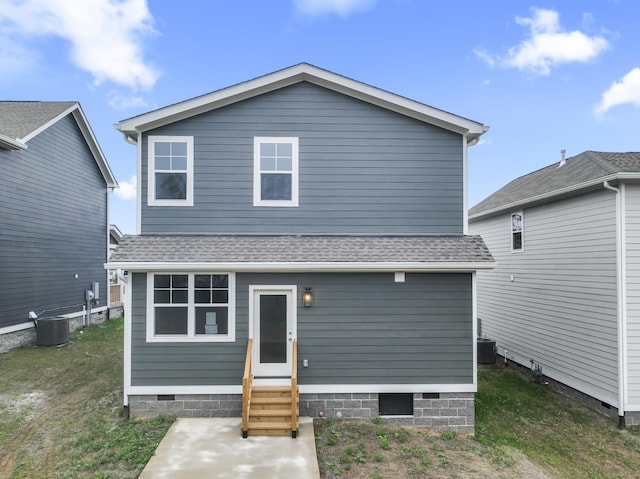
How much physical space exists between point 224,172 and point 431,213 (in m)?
4.21

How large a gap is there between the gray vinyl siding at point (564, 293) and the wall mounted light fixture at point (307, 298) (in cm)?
621

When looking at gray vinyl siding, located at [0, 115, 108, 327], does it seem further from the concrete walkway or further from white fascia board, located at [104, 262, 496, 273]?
the concrete walkway

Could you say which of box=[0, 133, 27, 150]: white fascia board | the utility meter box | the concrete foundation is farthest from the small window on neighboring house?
box=[0, 133, 27, 150]: white fascia board

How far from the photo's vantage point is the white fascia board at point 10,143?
1138 cm

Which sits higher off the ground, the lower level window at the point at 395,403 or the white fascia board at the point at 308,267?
the white fascia board at the point at 308,267

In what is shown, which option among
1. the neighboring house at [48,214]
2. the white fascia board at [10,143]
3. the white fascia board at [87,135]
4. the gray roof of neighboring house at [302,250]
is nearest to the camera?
the gray roof of neighboring house at [302,250]

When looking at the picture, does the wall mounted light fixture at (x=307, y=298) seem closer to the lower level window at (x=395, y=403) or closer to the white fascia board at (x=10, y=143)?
A: the lower level window at (x=395, y=403)

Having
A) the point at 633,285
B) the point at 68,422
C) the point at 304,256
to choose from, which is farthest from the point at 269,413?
the point at 633,285

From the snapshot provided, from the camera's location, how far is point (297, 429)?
6.58 m

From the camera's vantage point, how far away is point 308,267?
7.19 metres

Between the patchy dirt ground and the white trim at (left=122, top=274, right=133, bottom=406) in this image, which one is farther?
the white trim at (left=122, top=274, right=133, bottom=406)

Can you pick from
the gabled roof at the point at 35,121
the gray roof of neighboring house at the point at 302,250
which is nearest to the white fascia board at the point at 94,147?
the gabled roof at the point at 35,121

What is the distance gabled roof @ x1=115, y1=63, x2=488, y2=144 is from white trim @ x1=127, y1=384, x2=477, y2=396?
4920 millimetres

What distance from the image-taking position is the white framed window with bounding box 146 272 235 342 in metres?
7.39
